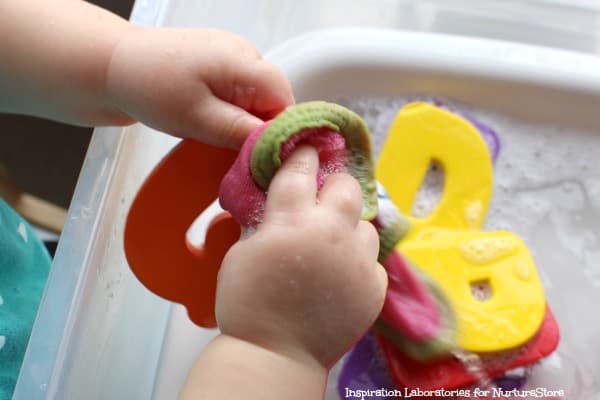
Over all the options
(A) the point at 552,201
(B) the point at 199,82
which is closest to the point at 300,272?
(B) the point at 199,82

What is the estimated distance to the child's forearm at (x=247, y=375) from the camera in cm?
35

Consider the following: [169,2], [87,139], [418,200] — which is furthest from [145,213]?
[87,139]

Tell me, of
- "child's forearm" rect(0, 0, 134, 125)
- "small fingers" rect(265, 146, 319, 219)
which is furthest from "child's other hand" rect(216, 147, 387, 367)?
"child's forearm" rect(0, 0, 134, 125)

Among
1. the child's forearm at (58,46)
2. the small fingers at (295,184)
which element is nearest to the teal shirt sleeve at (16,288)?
the child's forearm at (58,46)

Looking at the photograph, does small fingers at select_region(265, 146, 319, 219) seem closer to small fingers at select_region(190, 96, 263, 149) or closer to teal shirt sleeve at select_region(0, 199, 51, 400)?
small fingers at select_region(190, 96, 263, 149)

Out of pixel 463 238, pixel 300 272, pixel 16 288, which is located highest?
pixel 300 272

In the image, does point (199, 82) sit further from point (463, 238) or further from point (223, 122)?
point (463, 238)

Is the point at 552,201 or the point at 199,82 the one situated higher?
the point at 199,82

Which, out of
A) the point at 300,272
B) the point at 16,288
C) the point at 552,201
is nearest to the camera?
the point at 300,272

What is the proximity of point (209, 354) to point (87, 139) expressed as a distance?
2.25 feet

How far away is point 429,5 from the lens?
864 mm

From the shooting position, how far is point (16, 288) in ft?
2.01

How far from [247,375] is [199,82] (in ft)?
0.64

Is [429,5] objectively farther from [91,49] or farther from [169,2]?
[91,49]
